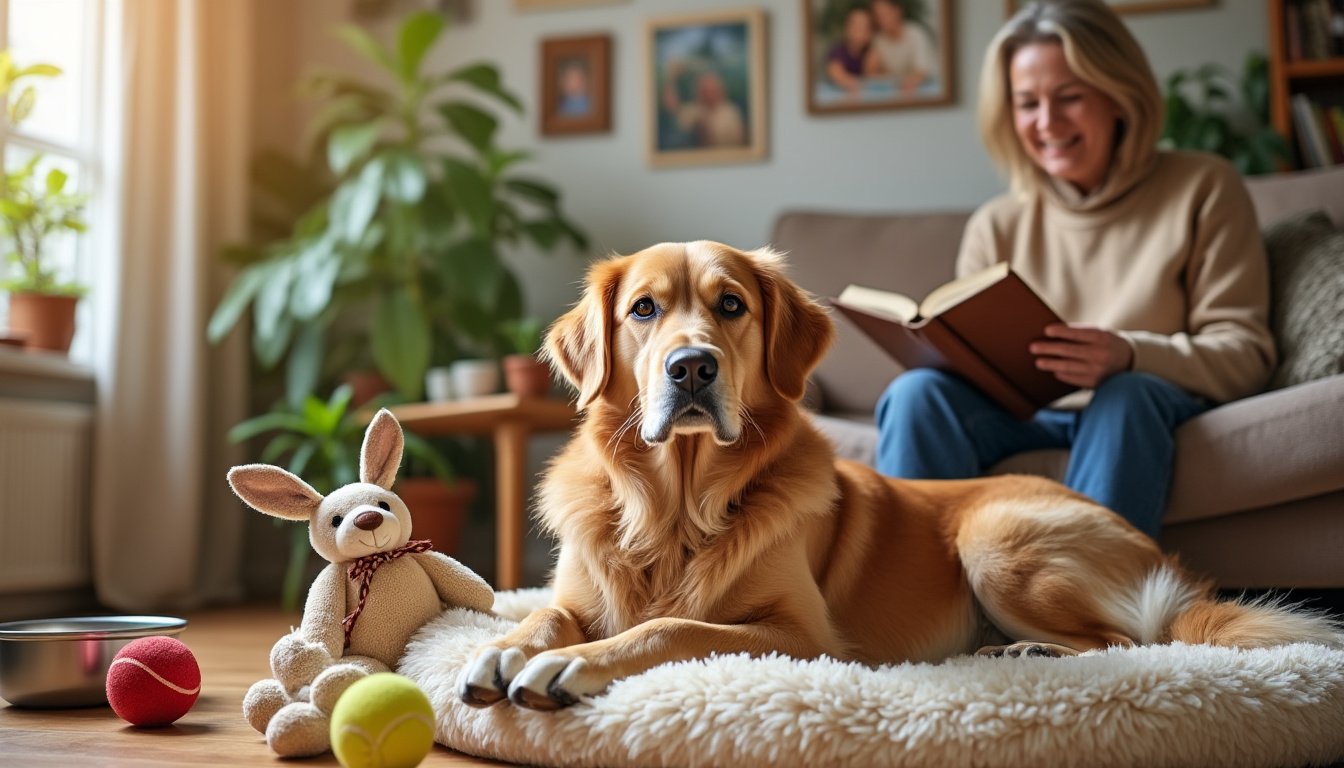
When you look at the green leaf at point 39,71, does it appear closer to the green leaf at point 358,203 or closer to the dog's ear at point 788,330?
the green leaf at point 358,203

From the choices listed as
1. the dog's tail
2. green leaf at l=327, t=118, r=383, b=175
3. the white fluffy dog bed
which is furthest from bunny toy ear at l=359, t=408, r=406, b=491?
green leaf at l=327, t=118, r=383, b=175

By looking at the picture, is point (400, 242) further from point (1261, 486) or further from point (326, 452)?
point (1261, 486)

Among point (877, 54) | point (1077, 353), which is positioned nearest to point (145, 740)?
point (1077, 353)

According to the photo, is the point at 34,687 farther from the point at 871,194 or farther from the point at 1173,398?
the point at 871,194

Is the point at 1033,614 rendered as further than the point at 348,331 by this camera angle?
No

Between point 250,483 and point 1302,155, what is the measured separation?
11.1 feet

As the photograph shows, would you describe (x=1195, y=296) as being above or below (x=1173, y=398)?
above

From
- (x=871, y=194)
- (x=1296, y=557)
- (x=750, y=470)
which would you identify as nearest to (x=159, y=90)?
(x=871, y=194)

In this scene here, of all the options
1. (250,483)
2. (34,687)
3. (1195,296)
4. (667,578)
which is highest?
(1195,296)

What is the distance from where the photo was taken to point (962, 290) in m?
2.14

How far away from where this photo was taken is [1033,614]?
1779 millimetres

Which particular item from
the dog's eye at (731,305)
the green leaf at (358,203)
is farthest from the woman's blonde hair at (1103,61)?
the green leaf at (358,203)

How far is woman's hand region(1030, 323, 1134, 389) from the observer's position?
218cm

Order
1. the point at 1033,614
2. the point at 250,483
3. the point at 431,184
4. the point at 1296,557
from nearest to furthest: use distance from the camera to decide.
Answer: the point at 250,483 < the point at 1033,614 < the point at 1296,557 < the point at 431,184
